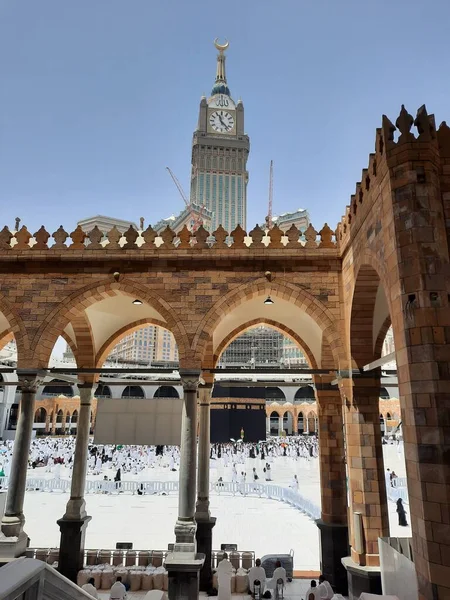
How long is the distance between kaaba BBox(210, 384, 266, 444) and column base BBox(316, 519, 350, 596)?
88.3 feet

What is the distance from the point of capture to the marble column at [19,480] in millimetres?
7305

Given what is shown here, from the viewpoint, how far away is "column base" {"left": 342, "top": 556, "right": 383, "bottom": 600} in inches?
254

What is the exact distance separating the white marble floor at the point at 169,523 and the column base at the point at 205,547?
200cm

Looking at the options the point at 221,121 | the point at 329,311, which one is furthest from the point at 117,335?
the point at 221,121

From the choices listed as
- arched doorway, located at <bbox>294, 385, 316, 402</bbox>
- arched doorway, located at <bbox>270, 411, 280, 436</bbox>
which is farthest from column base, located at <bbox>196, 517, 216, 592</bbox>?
arched doorway, located at <bbox>270, 411, 280, 436</bbox>

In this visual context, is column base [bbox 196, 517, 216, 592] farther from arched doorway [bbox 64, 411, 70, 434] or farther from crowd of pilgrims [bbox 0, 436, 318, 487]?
arched doorway [bbox 64, 411, 70, 434]

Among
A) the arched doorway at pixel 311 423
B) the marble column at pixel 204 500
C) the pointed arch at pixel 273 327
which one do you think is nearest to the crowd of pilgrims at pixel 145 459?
the marble column at pixel 204 500

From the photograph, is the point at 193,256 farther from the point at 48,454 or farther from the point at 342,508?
the point at 48,454

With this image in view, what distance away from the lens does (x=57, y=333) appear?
27.8ft

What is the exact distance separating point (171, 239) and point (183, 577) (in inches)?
245

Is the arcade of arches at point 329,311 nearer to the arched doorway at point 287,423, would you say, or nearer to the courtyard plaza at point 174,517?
the courtyard plaza at point 174,517

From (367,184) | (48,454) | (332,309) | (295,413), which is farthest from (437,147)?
(295,413)

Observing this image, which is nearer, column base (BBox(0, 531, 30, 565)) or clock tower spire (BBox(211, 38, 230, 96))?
column base (BBox(0, 531, 30, 565))

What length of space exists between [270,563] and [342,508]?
2.01 meters
